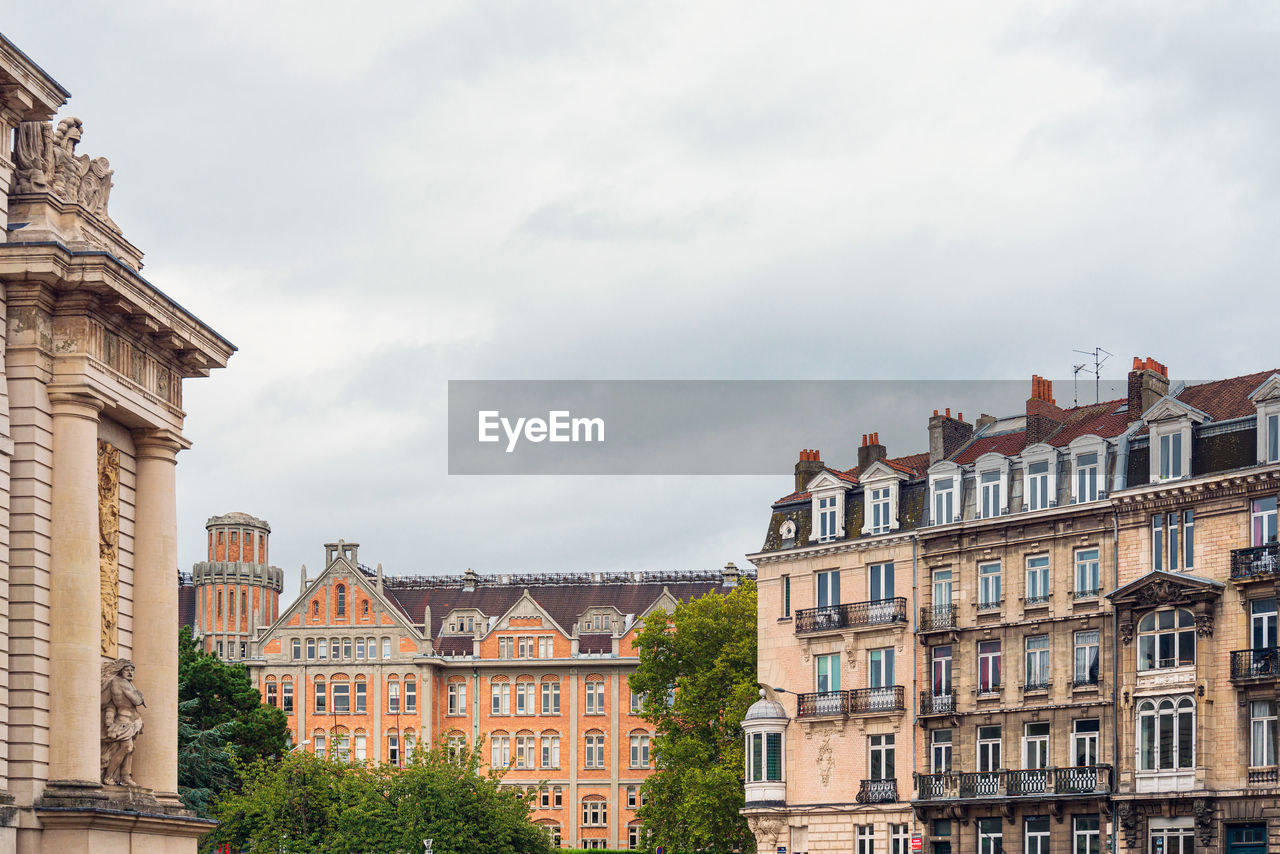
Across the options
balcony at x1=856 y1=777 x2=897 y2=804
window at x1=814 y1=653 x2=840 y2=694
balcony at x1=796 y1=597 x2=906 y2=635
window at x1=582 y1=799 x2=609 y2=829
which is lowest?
window at x1=582 y1=799 x2=609 y2=829

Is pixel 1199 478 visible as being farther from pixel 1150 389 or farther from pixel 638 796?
pixel 638 796

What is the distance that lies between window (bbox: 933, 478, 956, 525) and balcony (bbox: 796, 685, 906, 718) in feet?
18.1

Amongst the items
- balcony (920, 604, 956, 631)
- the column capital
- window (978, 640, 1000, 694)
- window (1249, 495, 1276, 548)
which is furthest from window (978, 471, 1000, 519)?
the column capital

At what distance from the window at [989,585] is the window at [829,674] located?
5975mm

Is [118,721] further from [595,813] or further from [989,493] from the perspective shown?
[595,813]

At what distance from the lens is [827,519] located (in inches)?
2672

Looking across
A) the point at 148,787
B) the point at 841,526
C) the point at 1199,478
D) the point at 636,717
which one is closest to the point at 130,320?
the point at 148,787

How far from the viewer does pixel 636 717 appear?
11956 centimetres

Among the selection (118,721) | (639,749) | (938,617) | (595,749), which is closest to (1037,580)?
(938,617)

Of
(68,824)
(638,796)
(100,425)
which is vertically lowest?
(638,796)

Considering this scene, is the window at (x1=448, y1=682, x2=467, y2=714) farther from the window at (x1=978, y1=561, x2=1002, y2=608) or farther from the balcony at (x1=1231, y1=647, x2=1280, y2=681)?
the balcony at (x1=1231, y1=647, x2=1280, y2=681)

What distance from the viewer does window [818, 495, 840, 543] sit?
67.6 m

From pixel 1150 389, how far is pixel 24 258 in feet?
135

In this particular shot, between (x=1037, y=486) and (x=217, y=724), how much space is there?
39.0 meters
